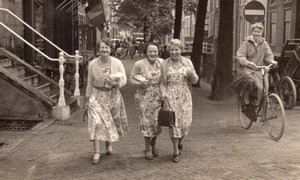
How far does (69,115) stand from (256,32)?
4333mm

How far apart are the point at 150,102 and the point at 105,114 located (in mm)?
613

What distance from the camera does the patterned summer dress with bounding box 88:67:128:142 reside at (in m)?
7.08

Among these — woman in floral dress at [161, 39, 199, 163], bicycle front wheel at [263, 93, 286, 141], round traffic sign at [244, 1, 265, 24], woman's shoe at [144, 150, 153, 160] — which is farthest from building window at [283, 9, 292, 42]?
woman's shoe at [144, 150, 153, 160]

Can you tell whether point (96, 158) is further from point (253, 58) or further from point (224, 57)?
point (224, 57)

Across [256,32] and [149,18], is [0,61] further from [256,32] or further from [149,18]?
[149,18]

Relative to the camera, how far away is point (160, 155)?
748 cm

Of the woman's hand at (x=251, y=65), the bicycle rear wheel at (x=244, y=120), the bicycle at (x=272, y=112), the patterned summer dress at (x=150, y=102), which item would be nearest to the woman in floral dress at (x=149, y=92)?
the patterned summer dress at (x=150, y=102)

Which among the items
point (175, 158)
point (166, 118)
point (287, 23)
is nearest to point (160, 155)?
point (175, 158)

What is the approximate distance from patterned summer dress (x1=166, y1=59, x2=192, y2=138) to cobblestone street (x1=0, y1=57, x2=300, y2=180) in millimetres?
433

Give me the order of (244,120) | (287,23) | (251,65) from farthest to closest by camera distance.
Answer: (287,23), (244,120), (251,65)

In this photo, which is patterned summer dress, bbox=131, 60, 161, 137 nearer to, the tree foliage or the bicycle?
the bicycle

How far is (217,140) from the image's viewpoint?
8539 millimetres

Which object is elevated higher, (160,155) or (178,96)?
(178,96)

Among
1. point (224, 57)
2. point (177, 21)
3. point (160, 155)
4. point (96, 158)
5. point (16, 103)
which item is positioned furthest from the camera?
point (177, 21)
